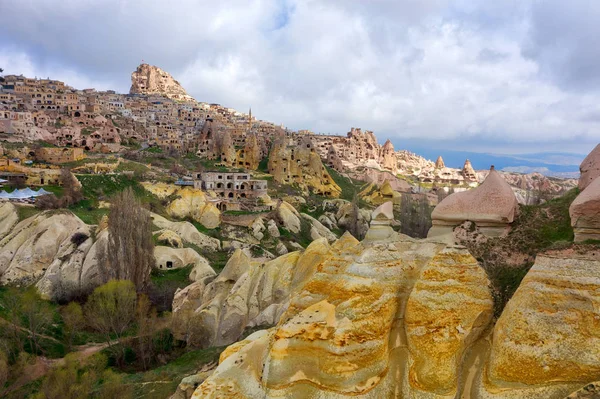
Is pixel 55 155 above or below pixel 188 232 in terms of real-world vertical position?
above

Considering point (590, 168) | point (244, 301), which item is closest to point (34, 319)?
point (244, 301)

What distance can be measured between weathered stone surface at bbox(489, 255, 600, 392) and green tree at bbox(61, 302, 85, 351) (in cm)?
2691

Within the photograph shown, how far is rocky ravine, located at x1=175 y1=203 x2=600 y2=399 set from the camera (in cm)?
837

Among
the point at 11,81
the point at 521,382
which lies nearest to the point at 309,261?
the point at 521,382

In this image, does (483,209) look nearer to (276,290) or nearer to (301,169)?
(276,290)

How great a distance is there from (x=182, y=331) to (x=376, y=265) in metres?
17.6

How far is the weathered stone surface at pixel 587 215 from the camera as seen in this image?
34.5 feet

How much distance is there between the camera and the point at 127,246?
3203 cm

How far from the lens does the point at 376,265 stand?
37.5 ft

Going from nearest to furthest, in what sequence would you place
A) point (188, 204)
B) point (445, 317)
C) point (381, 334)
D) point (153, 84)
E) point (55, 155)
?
1. point (445, 317)
2. point (381, 334)
3. point (188, 204)
4. point (55, 155)
5. point (153, 84)

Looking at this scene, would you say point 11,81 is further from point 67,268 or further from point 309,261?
point 309,261

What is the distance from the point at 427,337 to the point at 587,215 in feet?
18.9

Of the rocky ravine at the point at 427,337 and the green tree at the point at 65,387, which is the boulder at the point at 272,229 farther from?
the rocky ravine at the point at 427,337

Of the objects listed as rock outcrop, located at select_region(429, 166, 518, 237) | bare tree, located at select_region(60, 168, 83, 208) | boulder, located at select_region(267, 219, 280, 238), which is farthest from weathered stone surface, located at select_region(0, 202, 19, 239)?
rock outcrop, located at select_region(429, 166, 518, 237)
